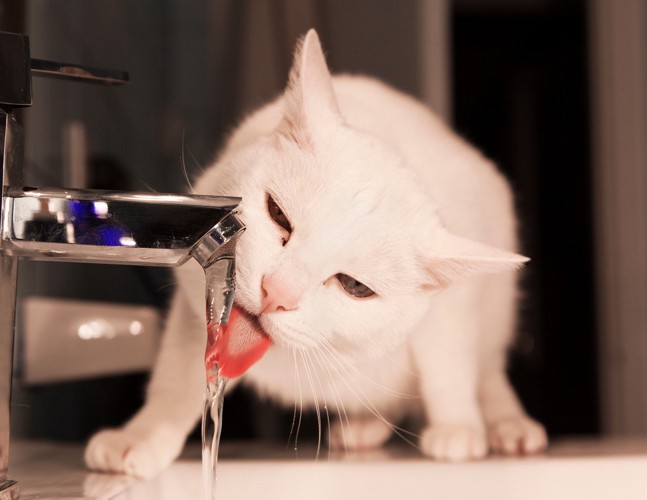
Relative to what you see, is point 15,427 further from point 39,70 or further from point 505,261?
point 505,261

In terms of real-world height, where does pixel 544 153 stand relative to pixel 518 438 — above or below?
above

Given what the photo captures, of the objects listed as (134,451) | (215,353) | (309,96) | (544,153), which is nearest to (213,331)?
(215,353)

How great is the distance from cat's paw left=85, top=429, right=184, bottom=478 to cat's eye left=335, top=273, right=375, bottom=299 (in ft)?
0.98

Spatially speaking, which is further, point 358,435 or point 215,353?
point 358,435

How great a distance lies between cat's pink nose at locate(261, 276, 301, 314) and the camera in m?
0.82

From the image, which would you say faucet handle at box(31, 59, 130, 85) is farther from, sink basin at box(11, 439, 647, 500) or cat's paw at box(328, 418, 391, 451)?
cat's paw at box(328, 418, 391, 451)

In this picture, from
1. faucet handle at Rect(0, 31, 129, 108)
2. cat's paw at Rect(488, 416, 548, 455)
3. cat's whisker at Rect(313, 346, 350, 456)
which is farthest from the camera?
cat's paw at Rect(488, 416, 548, 455)

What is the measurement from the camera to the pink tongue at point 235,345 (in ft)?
2.37

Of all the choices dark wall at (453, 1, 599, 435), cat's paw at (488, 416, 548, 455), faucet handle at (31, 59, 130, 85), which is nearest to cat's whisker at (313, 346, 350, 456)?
cat's paw at (488, 416, 548, 455)

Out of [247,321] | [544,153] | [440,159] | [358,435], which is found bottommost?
[358,435]

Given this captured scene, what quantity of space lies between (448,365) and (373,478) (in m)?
0.27

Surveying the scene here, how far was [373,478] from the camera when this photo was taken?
0.88 metres

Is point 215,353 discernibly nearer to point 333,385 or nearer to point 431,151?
point 333,385

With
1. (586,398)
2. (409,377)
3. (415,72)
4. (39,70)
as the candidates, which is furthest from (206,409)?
(586,398)
